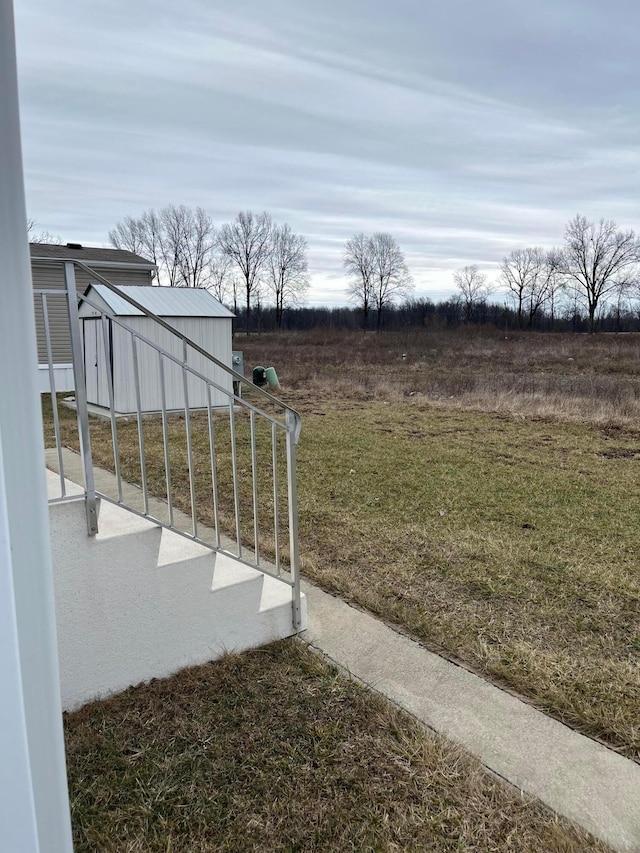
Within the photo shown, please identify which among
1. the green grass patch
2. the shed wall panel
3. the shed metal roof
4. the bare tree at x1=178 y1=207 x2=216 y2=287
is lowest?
the green grass patch

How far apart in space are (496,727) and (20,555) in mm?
2146

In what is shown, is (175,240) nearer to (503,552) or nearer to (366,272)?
(366,272)

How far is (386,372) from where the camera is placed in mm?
16812

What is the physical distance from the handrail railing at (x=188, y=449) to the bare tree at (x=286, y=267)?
3426cm

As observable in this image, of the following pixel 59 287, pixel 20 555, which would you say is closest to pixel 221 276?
pixel 59 287

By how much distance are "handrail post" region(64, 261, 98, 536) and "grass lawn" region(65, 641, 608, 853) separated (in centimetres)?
80

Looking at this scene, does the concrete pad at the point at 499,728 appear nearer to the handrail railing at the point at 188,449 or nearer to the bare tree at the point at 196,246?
the handrail railing at the point at 188,449

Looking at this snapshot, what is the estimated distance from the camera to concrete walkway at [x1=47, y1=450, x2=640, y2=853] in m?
1.89

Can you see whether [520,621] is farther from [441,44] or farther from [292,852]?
[441,44]

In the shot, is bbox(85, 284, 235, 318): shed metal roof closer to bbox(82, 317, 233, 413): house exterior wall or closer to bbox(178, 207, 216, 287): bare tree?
bbox(82, 317, 233, 413): house exterior wall

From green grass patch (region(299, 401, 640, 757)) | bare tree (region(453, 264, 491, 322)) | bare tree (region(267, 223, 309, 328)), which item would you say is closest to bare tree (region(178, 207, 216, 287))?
bare tree (region(267, 223, 309, 328))

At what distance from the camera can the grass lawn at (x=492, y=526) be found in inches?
106

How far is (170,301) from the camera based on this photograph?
10047mm

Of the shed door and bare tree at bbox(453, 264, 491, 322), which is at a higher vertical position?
bare tree at bbox(453, 264, 491, 322)
